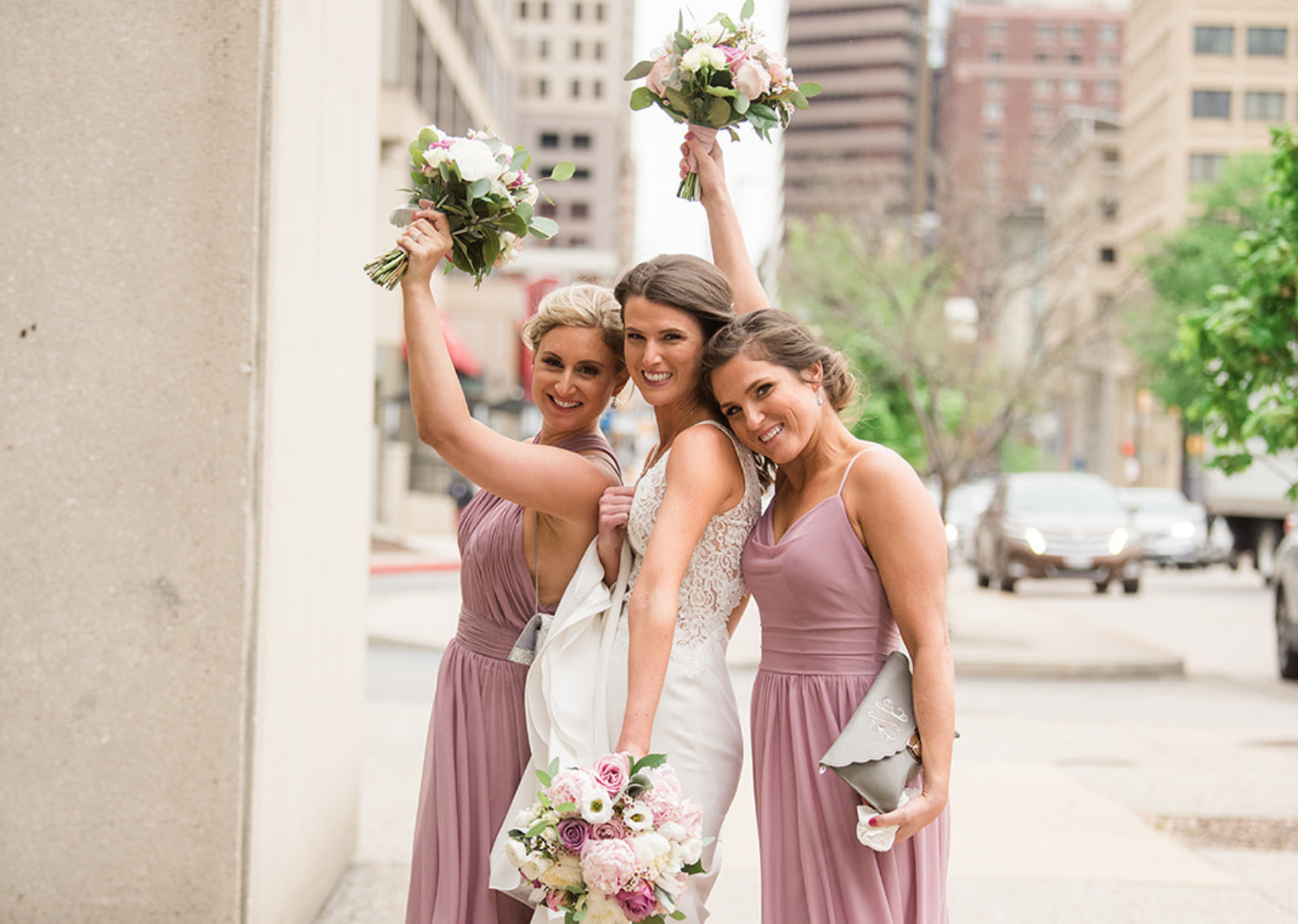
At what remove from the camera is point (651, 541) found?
298cm

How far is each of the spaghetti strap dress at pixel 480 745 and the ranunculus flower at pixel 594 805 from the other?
27.5 inches

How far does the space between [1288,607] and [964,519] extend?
21.4 m

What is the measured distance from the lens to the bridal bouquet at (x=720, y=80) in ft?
11.2

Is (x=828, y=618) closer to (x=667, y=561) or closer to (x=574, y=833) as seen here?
(x=667, y=561)

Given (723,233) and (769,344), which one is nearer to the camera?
(769,344)

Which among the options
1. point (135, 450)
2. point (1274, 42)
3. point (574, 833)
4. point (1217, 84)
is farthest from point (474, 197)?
point (1274, 42)

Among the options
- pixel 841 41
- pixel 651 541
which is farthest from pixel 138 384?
pixel 841 41

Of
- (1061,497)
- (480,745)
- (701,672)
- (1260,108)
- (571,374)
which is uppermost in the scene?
(1260,108)

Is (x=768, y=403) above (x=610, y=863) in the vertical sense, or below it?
above

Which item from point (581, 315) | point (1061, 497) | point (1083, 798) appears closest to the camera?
point (581, 315)

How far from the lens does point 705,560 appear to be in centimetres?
319

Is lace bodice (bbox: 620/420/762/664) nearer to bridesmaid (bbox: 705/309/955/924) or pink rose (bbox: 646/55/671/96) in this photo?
bridesmaid (bbox: 705/309/955/924)

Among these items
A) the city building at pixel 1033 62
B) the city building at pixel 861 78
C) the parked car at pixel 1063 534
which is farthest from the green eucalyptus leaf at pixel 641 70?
the city building at pixel 861 78

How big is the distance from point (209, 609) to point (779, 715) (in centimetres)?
158
